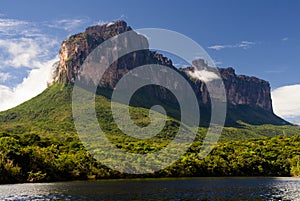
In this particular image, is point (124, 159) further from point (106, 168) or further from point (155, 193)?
point (155, 193)

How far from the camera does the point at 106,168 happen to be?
428 feet

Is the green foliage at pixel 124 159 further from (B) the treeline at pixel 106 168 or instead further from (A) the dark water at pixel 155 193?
(A) the dark water at pixel 155 193

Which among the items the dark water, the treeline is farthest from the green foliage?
the dark water

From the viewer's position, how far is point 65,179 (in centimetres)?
12456

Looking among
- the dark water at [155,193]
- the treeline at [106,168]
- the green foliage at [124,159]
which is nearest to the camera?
the dark water at [155,193]

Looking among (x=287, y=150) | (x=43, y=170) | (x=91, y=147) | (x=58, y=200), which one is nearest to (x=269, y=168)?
(x=287, y=150)

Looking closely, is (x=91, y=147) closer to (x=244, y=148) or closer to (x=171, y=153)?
(x=171, y=153)

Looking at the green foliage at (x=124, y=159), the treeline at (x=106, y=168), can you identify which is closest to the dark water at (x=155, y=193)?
the green foliage at (x=124, y=159)

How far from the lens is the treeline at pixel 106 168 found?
117 metres

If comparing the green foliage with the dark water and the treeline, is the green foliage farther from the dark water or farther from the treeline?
the dark water

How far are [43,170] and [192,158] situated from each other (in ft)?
185

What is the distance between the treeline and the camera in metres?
117

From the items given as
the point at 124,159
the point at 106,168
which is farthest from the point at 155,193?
the point at 124,159

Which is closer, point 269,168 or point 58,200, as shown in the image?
point 58,200
